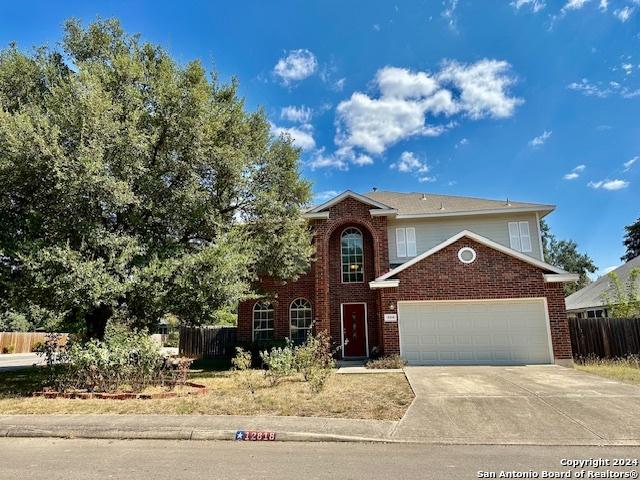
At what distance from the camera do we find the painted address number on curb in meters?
6.98

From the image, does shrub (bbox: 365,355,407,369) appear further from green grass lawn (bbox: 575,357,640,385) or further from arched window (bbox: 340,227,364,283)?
green grass lawn (bbox: 575,357,640,385)

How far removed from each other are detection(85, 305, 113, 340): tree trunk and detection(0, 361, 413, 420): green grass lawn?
1.93m

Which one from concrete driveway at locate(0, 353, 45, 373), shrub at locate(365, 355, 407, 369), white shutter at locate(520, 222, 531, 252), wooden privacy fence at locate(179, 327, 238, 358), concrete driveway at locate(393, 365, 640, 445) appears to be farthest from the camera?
wooden privacy fence at locate(179, 327, 238, 358)

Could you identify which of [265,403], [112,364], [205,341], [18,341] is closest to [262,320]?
[205,341]

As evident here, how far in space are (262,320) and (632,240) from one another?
147 feet

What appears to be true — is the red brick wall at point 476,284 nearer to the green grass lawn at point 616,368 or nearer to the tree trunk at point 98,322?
the green grass lawn at point 616,368

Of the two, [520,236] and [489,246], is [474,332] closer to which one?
[489,246]

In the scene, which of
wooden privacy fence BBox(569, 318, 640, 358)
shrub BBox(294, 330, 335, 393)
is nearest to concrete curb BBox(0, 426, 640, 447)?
shrub BBox(294, 330, 335, 393)

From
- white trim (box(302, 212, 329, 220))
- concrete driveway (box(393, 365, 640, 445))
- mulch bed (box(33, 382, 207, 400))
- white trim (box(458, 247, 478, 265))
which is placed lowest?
concrete driveway (box(393, 365, 640, 445))

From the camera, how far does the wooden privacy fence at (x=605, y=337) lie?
15.4m

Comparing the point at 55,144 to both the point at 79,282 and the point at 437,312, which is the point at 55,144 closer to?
the point at 79,282

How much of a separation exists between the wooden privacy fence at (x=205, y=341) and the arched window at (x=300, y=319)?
342 cm

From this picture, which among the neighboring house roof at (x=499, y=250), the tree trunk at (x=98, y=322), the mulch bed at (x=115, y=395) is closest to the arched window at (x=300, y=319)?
the neighboring house roof at (x=499, y=250)

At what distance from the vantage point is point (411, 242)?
19.8 m
